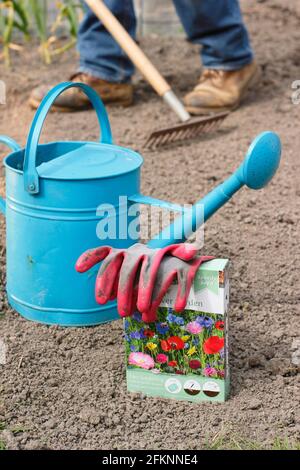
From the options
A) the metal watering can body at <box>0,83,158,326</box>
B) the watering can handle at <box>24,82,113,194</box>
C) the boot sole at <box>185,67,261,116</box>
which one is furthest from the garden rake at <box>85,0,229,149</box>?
the watering can handle at <box>24,82,113,194</box>

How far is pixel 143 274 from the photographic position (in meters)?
1.82

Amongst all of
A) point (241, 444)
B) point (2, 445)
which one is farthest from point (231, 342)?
point (2, 445)

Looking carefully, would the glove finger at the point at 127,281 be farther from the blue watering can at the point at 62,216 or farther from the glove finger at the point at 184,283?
the blue watering can at the point at 62,216

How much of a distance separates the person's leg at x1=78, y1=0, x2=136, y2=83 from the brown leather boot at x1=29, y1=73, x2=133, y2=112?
30 mm

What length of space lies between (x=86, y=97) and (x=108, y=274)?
2233 mm

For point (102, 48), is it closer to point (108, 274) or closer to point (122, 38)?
point (122, 38)

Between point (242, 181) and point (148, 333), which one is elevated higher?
point (242, 181)

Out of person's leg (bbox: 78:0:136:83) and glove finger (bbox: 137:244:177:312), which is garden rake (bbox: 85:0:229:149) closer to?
person's leg (bbox: 78:0:136:83)

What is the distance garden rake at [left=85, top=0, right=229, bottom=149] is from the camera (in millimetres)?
3463

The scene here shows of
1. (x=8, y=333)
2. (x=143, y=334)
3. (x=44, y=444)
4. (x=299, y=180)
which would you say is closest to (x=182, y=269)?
(x=143, y=334)

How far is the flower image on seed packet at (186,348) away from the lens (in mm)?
1855

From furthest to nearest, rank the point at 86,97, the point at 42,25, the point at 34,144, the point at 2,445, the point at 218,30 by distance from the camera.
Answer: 1. the point at 42,25
2. the point at 86,97
3. the point at 218,30
4. the point at 34,144
5. the point at 2,445

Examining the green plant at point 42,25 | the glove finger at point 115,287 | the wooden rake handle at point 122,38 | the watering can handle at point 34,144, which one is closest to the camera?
the glove finger at point 115,287

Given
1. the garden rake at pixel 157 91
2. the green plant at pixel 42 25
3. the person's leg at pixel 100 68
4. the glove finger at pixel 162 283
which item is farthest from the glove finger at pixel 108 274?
the green plant at pixel 42 25
